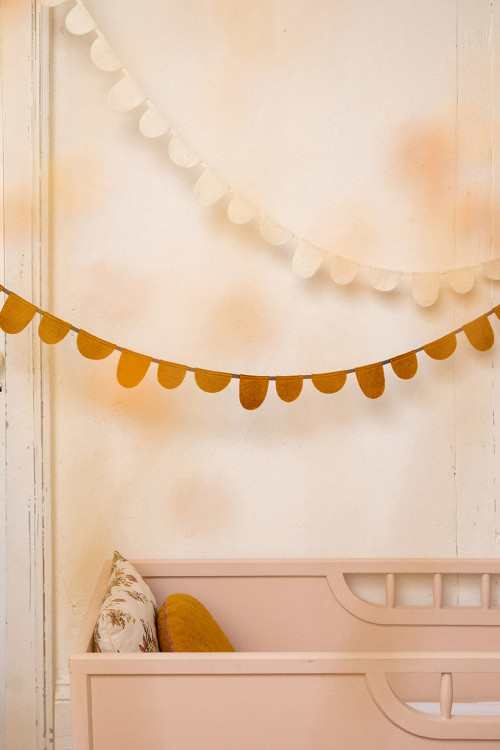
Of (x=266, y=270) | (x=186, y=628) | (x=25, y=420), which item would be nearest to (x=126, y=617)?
(x=186, y=628)

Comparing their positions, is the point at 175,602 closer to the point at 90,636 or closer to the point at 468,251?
the point at 90,636

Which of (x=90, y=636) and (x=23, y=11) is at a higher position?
(x=23, y=11)

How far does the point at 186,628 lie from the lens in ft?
4.16

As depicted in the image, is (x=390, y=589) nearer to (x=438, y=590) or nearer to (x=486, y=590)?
(x=438, y=590)

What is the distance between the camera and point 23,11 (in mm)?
1551

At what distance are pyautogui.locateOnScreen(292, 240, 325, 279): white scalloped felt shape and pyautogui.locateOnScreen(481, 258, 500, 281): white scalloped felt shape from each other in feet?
1.24

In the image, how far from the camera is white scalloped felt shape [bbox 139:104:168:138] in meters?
1.48

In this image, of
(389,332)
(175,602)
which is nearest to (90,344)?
(175,602)

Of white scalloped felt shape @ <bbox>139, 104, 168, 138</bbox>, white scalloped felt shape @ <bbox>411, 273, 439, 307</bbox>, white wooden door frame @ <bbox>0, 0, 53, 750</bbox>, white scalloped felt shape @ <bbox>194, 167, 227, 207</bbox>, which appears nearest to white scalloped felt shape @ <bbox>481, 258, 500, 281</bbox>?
white scalloped felt shape @ <bbox>411, 273, 439, 307</bbox>

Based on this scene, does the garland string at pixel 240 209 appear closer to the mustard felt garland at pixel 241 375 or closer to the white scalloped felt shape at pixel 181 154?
→ the white scalloped felt shape at pixel 181 154

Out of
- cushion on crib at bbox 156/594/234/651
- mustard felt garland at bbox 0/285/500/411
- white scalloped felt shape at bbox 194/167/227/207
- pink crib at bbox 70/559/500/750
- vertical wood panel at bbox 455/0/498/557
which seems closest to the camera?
pink crib at bbox 70/559/500/750

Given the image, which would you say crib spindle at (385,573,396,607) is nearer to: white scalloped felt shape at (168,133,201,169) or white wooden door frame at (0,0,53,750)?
white wooden door frame at (0,0,53,750)

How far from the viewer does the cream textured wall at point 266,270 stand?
1593 millimetres

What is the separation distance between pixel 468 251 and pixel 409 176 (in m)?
0.22
